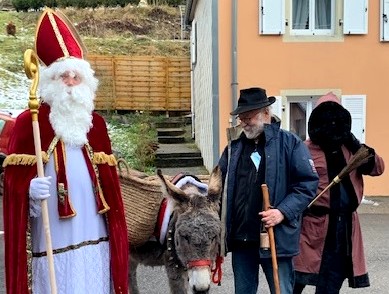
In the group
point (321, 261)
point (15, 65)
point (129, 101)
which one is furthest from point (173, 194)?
point (15, 65)

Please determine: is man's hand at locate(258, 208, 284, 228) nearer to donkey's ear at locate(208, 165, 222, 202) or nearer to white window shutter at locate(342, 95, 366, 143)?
donkey's ear at locate(208, 165, 222, 202)

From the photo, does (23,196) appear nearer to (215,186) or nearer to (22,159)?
(22,159)

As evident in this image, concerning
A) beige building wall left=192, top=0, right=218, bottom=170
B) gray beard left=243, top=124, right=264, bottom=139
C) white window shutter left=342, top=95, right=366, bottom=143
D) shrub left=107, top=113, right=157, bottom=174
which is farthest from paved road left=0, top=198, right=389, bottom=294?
shrub left=107, top=113, right=157, bottom=174

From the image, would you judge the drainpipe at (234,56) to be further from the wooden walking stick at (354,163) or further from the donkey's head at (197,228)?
the donkey's head at (197,228)

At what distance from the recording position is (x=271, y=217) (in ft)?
12.2

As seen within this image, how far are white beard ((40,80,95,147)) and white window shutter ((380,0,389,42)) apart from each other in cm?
967

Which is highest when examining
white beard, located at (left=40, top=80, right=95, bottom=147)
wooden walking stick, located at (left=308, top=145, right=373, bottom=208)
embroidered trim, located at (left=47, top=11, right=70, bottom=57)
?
embroidered trim, located at (left=47, top=11, right=70, bottom=57)

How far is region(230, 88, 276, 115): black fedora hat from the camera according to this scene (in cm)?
387

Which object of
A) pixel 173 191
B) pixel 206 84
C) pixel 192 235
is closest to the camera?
pixel 192 235

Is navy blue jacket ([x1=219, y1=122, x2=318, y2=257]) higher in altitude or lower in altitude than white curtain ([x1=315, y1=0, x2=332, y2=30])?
lower

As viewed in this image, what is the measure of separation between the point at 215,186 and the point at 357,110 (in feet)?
27.8

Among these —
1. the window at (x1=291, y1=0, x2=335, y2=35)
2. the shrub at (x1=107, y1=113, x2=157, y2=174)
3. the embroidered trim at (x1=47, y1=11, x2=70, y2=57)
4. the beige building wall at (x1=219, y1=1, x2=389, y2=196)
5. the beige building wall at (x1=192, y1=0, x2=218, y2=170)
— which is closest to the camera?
the embroidered trim at (x1=47, y1=11, x2=70, y2=57)

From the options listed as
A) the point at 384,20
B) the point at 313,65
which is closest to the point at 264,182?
the point at 313,65

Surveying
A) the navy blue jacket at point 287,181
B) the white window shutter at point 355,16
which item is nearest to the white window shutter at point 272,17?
the white window shutter at point 355,16
